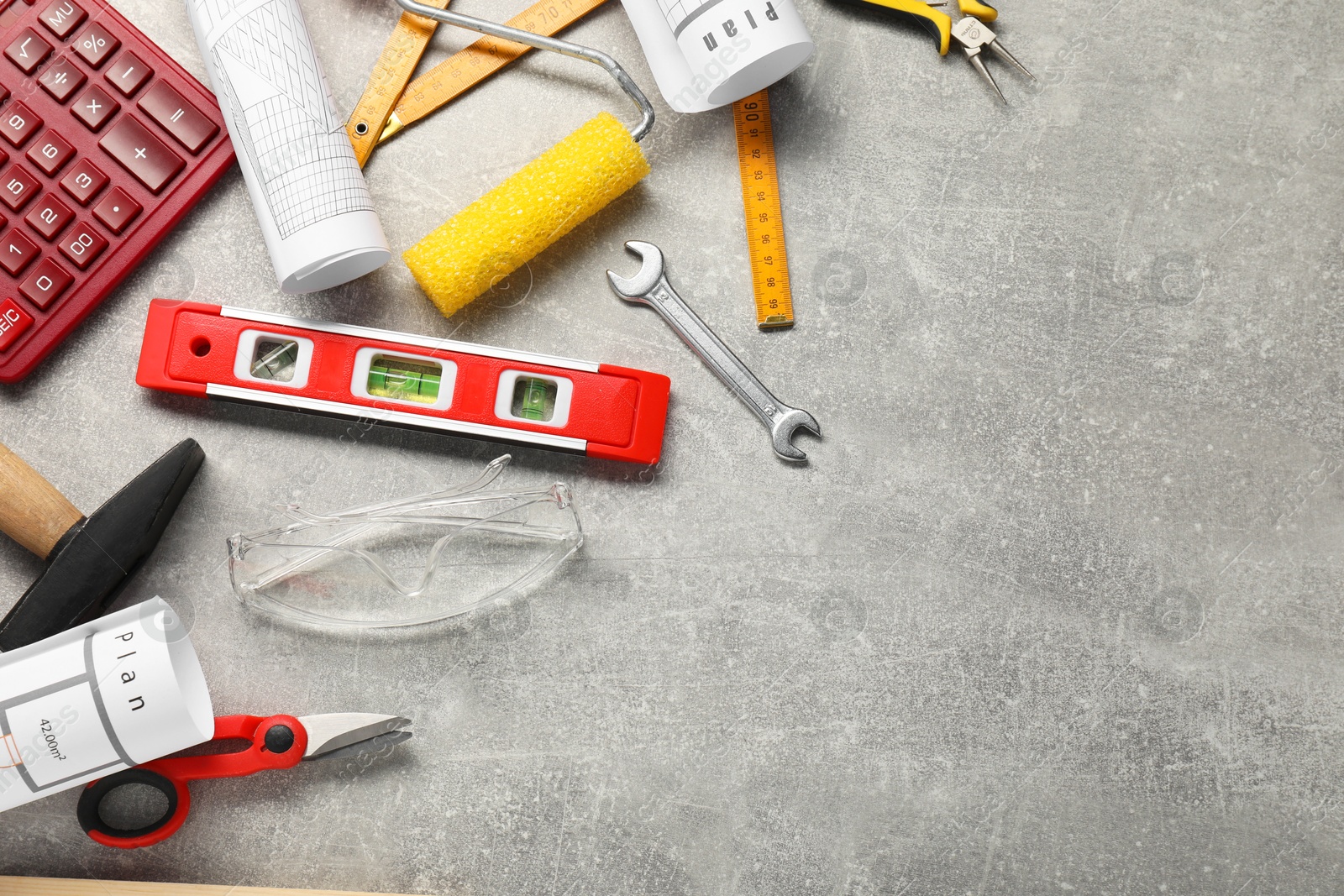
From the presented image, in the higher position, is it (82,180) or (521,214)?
(82,180)

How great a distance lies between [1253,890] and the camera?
3.79ft

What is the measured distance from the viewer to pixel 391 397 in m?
1.12

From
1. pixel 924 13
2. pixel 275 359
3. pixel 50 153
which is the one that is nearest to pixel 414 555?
pixel 275 359

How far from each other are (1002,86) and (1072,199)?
0.63 feet

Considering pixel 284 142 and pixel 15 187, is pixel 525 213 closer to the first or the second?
pixel 284 142

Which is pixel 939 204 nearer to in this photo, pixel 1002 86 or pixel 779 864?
pixel 1002 86

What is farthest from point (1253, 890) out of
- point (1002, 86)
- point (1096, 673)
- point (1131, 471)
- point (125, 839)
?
point (125, 839)

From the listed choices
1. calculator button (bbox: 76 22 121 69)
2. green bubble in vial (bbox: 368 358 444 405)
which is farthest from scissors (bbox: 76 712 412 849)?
calculator button (bbox: 76 22 121 69)

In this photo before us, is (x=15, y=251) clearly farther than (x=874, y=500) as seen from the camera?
No

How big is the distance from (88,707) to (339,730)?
10.8 inches

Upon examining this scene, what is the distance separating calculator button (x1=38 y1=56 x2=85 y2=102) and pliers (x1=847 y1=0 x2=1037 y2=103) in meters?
1.03

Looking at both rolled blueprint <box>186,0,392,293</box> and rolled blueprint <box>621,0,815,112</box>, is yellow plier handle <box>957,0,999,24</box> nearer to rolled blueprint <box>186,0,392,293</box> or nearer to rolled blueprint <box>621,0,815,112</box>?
rolled blueprint <box>621,0,815,112</box>

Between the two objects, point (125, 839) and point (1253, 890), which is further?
point (1253, 890)

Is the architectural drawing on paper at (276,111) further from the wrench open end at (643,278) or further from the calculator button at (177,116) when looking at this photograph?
the wrench open end at (643,278)
